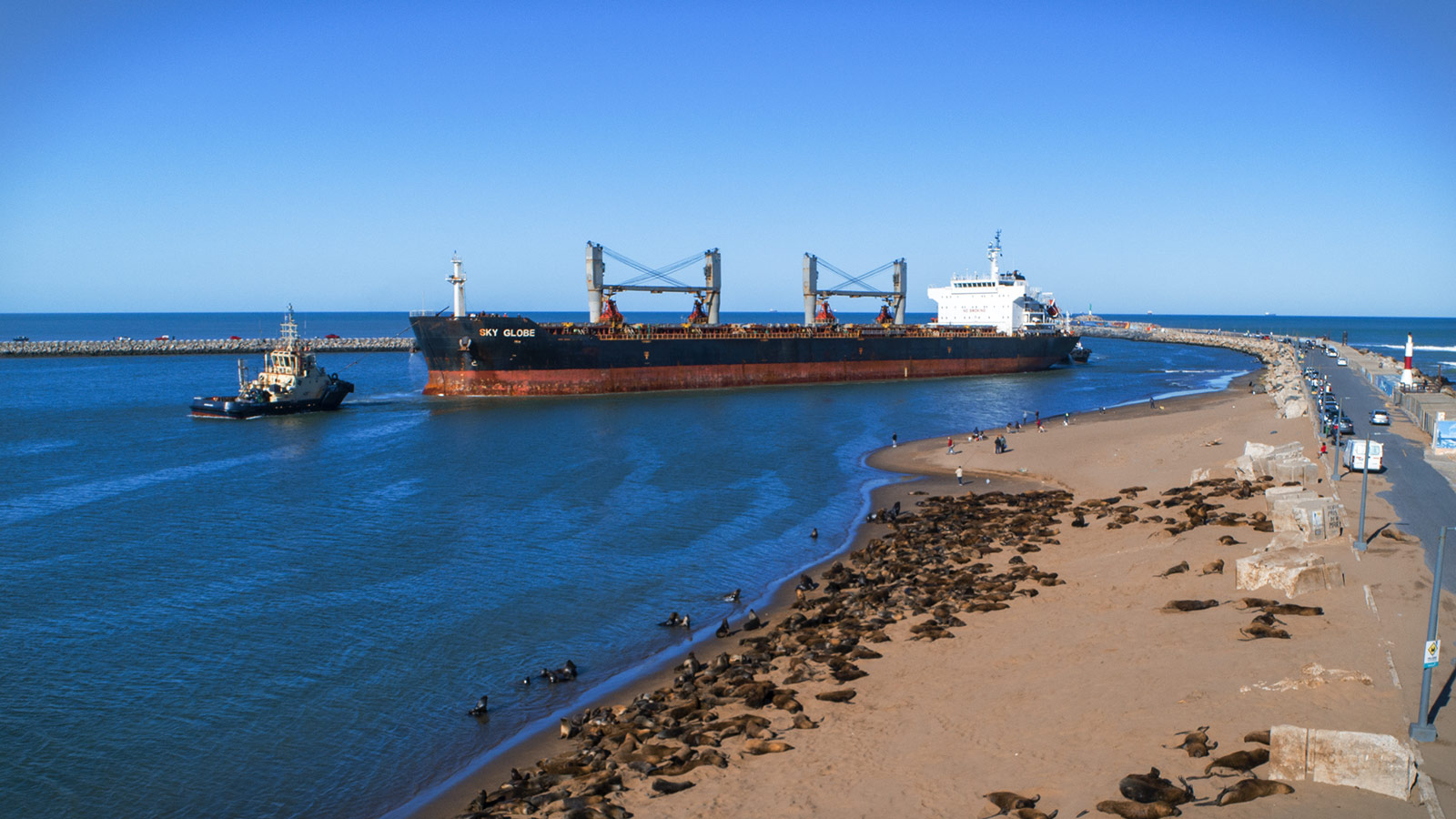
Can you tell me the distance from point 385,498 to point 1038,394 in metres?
49.8

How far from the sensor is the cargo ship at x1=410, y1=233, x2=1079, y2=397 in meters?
58.9

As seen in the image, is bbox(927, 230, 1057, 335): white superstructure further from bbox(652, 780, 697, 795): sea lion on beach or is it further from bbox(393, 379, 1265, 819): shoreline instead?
bbox(652, 780, 697, 795): sea lion on beach

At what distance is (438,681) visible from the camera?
643 inches

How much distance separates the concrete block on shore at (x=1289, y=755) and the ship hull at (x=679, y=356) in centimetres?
5262

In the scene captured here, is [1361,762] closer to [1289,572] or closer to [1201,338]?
[1289,572]

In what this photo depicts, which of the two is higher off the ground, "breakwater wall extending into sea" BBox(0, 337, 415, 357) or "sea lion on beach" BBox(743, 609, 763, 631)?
"breakwater wall extending into sea" BBox(0, 337, 415, 357)

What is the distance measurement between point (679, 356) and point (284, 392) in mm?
26647

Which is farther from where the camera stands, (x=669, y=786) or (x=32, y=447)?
(x=32, y=447)

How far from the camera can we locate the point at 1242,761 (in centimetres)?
940

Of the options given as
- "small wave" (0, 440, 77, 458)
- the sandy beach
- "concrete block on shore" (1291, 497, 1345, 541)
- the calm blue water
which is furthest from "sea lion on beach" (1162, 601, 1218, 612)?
"small wave" (0, 440, 77, 458)

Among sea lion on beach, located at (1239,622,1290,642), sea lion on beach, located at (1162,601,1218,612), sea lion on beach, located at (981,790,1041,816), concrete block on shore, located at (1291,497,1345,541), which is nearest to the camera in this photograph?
sea lion on beach, located at (981,790,1041,816)

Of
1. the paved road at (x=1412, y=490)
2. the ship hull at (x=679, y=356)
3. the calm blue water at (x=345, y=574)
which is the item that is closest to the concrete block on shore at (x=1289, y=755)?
the paved road at (x=1412, y=490)

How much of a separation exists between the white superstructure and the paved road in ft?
184

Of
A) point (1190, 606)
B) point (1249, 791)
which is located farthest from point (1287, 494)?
→ point (1249, 791)
